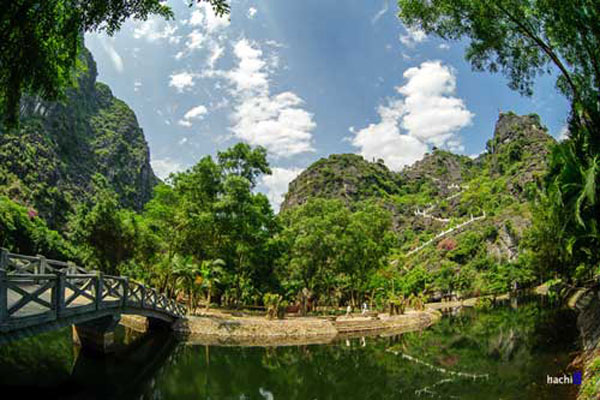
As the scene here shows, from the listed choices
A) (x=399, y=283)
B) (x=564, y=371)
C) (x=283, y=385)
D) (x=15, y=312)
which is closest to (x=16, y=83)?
(x=15, y=312)

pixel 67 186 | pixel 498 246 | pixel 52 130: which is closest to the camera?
pixel 498 246

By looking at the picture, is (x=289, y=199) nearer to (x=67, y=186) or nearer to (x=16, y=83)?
(x=67, y=186)

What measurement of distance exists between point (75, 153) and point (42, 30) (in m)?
115

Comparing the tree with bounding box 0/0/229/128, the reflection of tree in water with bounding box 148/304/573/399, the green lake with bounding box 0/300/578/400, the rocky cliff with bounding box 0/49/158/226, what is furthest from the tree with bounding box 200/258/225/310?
the rocky cliff with bounding box 0/49/158/226

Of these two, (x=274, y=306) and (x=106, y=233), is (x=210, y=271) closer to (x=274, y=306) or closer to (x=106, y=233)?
(x=274, y=306)

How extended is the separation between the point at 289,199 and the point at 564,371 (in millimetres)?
115283

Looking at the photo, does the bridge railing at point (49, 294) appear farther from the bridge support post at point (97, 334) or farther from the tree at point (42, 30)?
the tree at point (42, 30)

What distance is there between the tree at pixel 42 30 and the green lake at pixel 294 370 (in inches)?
296

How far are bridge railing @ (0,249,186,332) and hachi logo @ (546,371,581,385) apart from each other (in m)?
12.9

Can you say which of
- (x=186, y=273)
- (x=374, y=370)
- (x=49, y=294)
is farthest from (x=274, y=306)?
(x=49, y=294)

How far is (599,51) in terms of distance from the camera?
987 centimetres

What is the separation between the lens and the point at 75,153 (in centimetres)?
10412

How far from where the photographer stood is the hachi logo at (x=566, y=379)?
9154 mm

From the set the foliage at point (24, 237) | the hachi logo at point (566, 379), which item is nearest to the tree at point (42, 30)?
the hachi logo at point (566, 379)
